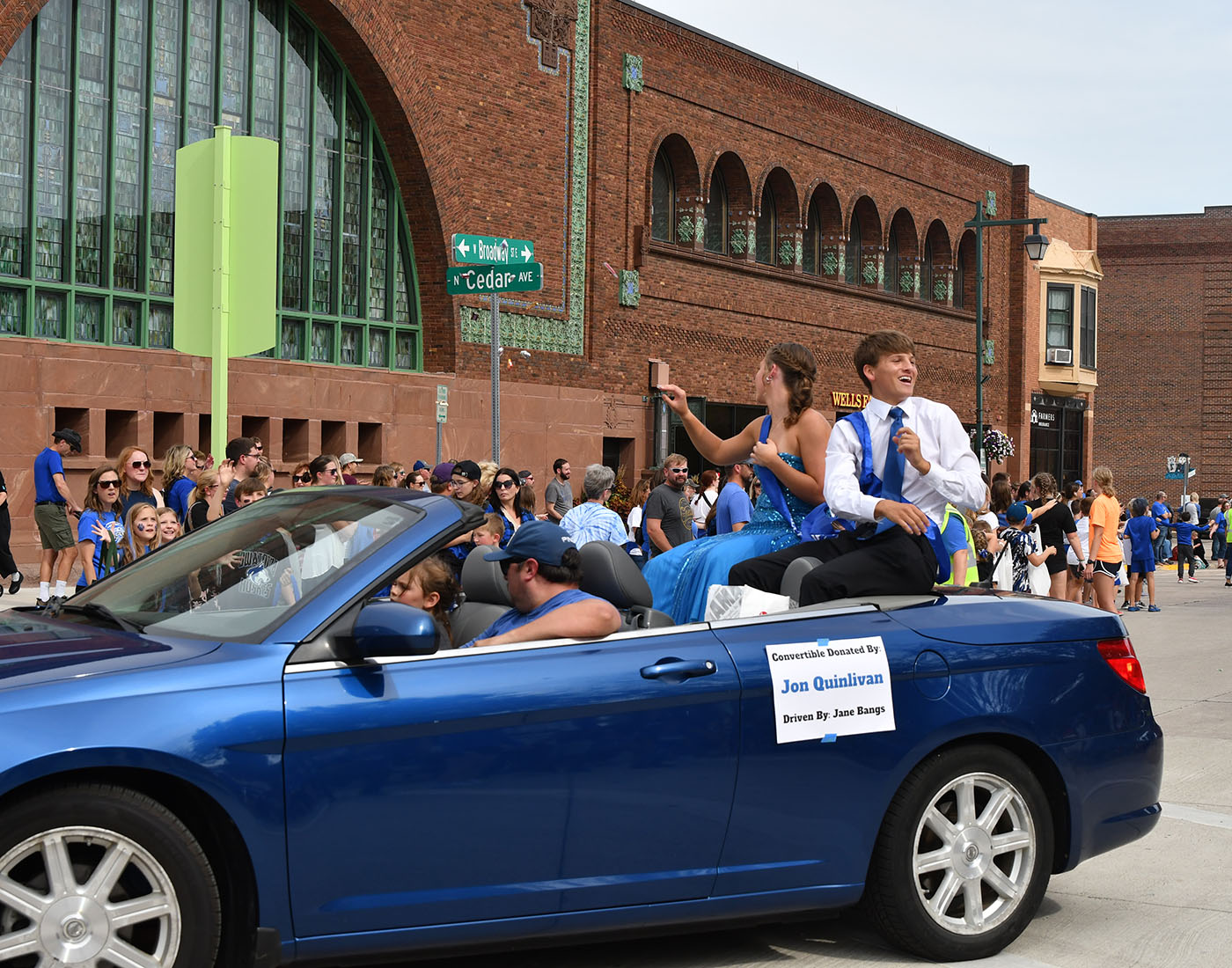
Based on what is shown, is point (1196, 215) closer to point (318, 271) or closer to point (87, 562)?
point (318, 271)

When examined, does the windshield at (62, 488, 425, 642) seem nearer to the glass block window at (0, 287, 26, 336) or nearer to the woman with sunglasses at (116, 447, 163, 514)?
the woman with sunglasses at (116, 447, 163, 514)

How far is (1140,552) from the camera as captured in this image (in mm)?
23281

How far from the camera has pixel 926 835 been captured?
5.08 m

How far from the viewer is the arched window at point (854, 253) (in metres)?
37.6

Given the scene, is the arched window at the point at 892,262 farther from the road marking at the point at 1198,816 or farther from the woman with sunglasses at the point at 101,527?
the road marking at the point at 1198,816

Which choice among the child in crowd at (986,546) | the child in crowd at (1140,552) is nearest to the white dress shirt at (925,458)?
the child in crowd at (986,546)

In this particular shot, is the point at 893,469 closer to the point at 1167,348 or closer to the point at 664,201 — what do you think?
the point at 664,201

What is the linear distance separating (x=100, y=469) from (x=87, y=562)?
70 cm

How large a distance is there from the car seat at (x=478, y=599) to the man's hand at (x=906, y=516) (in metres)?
1.43

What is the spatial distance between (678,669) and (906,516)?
146 cm

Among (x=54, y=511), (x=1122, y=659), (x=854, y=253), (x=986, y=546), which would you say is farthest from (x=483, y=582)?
(x=854, y=253)

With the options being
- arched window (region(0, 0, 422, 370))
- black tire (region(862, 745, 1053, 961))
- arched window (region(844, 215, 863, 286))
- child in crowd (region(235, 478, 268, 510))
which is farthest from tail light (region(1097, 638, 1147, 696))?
arched window (region(844, 215, 863, 286))

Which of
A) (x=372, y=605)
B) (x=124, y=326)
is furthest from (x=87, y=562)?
(x=124, y=326)

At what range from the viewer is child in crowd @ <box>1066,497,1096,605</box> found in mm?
19844
